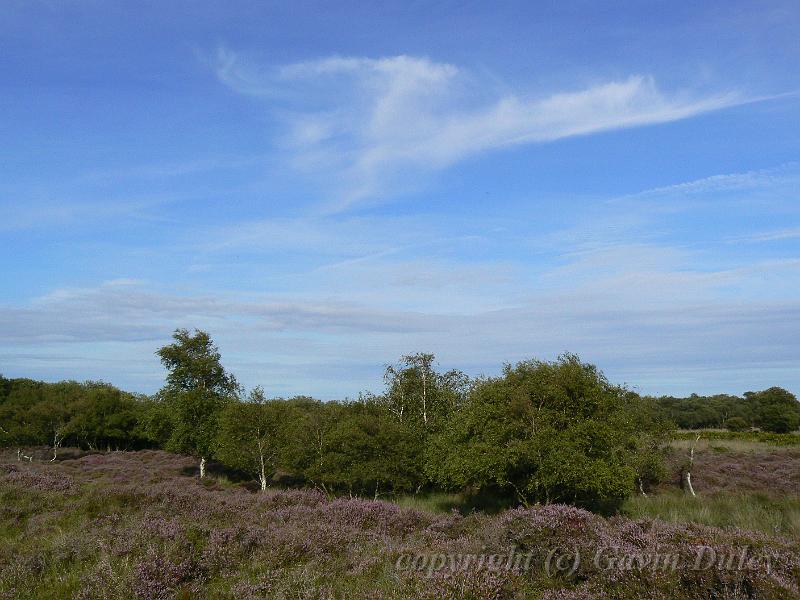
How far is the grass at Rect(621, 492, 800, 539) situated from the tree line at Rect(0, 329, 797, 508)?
1310mm

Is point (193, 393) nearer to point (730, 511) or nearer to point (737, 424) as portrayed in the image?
point (730, 511)

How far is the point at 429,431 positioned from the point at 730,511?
631 inches

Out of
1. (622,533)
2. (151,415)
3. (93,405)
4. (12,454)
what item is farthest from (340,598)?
(93,405)

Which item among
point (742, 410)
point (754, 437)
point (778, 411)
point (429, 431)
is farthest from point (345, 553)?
point (742, 410)

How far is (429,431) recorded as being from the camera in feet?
109

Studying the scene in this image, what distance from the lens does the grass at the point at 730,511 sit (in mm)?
17250

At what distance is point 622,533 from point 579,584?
195cm

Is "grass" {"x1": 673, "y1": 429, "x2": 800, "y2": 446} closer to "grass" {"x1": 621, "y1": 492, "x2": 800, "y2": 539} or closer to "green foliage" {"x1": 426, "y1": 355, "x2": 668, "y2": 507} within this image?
"grass" {"x1": 621, "y1": 492, "x2": 800, "y2": 539}

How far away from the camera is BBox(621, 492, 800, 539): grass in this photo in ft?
56.6

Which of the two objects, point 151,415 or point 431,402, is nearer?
point 431,402

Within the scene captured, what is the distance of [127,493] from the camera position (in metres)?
20.2

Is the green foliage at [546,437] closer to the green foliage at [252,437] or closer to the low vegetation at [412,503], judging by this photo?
the low vegetation at [412,503]

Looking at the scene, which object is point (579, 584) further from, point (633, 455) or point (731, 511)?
point (633, 455)

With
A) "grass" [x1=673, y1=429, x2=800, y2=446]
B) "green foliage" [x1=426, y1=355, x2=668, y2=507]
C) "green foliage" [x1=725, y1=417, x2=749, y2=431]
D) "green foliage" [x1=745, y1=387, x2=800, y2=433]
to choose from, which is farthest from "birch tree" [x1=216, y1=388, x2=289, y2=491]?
"green foliage" [x1=725, y1=417, x2=749, y2=431]
